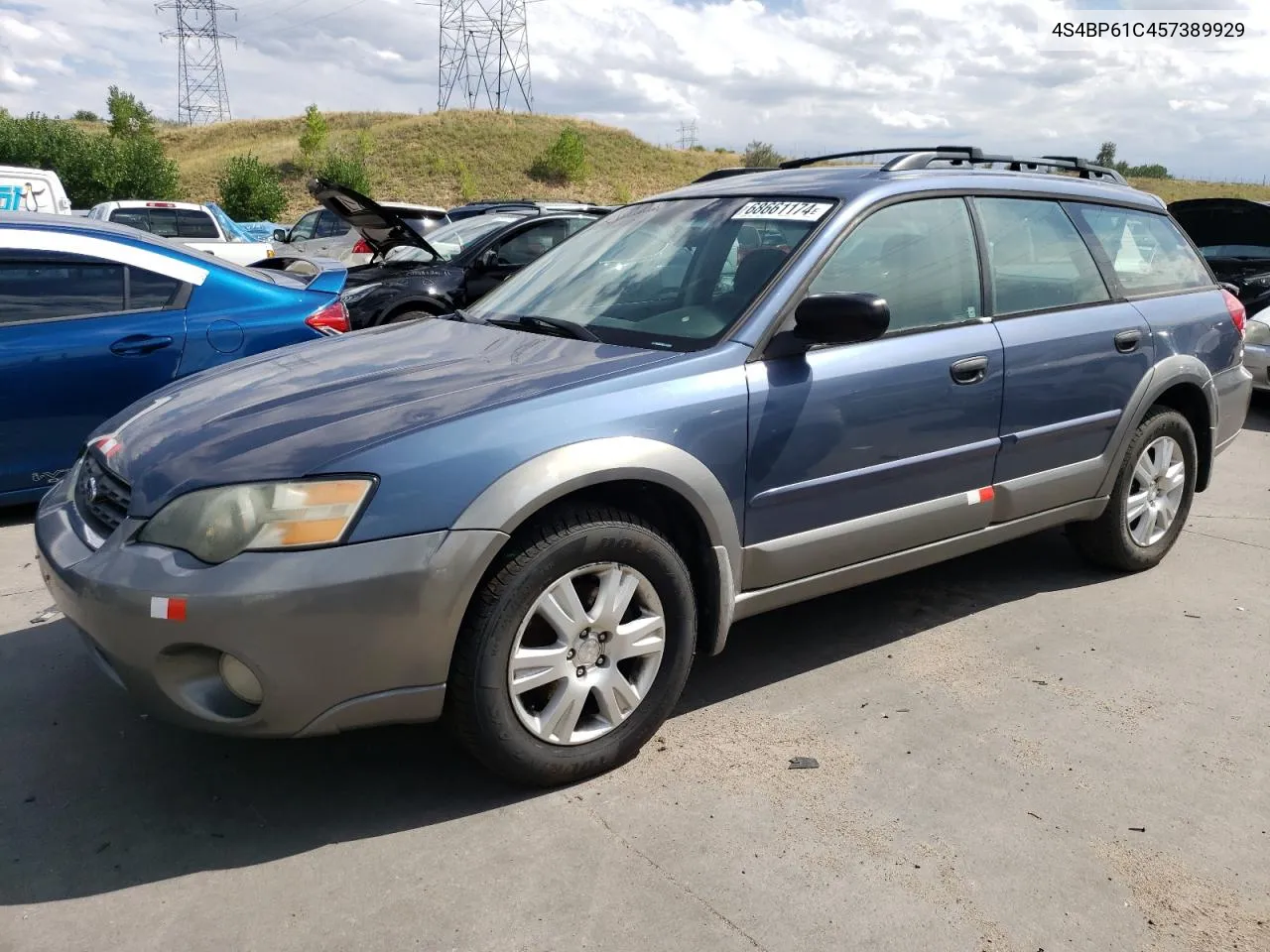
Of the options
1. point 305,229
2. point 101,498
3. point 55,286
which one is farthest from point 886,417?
point 305,229

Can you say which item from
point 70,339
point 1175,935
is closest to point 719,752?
point 1175,935

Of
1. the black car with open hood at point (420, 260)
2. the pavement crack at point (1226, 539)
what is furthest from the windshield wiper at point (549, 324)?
the black car with open hood at point (420, 260)

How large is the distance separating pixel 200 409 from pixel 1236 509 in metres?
→ 5.34

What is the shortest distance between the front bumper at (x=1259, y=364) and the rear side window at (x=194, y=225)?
13.0m

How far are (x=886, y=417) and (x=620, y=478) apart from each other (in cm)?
102

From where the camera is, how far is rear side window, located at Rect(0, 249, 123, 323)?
194 inches

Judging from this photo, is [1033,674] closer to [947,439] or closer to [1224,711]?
[1224,711]

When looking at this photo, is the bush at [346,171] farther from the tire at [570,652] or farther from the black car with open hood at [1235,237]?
the tire at [570,652]

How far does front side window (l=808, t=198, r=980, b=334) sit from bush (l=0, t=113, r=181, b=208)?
40.7 meters

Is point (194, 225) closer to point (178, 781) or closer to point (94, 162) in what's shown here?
point (178, 781)

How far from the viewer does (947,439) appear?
11.4 feet

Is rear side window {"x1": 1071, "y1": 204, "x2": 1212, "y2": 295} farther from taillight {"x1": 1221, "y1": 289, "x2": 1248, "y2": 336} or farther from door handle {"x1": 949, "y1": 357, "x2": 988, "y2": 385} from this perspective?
door handle {"x1": 949, "y1": 357, "x2": 988, "y2": 385}

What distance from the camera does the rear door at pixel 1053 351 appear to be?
3.70 meters

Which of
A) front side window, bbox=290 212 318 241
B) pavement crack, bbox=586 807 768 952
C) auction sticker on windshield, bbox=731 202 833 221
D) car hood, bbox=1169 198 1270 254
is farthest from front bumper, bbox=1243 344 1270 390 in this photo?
front side window, bbox=290 212 318 241
